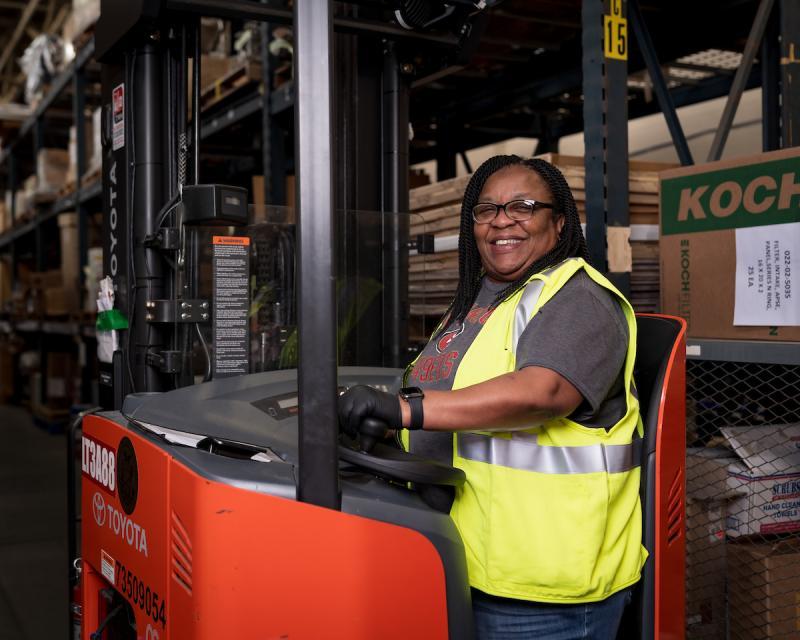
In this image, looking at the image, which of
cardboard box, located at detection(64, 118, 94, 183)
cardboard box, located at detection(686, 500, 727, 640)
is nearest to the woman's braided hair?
cardboard box, located at detection(686, 500, 727, 640)

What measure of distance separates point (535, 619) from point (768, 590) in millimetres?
1420

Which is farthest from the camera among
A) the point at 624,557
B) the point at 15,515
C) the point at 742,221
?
the point at 15,515

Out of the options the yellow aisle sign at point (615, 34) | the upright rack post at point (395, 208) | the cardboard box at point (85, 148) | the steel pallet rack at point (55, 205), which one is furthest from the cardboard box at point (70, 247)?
the yellow aisle sign at point (615, 34)

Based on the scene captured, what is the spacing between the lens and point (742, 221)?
108 inches

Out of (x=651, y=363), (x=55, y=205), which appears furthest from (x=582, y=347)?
(x=55, y=205)

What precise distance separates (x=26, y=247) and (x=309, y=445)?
44.5 ft

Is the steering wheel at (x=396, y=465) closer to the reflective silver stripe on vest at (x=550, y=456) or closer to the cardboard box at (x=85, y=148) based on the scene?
the reflective silver stripe on vest at (x=550, y=456)

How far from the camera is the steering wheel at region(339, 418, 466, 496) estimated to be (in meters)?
1.68

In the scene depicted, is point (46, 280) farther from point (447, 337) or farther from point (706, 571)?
point (447, 337)

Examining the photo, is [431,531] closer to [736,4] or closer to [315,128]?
[315,128]

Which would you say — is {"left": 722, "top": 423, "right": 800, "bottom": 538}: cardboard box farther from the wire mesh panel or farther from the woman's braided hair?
the woman's braided hair

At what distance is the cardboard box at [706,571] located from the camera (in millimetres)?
2967

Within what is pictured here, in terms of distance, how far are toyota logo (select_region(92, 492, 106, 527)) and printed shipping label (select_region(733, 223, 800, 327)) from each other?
81.2 inches

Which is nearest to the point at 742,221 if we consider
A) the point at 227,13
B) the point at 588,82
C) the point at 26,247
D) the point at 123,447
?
the point at 588,82
